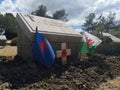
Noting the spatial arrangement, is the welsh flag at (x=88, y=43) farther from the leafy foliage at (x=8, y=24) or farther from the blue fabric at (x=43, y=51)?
the leafy foliage at (x=8, y=24)

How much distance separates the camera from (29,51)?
888 centimetres

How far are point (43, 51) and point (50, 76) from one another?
979 millimetres

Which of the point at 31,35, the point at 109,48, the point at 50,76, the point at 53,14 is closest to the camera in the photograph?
the point at 50,76

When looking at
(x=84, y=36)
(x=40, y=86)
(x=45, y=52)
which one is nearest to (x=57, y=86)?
(x=40, y=86)

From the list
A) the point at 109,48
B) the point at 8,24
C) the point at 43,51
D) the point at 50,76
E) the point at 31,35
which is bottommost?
the point at 109,48

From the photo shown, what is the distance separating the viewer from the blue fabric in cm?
822

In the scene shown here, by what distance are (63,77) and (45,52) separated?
3.49 ft

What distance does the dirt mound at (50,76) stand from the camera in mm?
6809

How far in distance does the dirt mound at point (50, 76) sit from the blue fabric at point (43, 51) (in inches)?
10.3

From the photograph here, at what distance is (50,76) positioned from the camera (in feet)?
25.3

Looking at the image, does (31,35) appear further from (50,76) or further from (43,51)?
(50,76)

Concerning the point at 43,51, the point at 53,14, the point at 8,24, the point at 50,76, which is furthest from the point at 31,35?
the point at 53,14

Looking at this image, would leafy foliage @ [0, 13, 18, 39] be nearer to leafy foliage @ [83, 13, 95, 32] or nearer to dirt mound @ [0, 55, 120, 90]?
leafy foliage @ [83, 13, 95, 32]

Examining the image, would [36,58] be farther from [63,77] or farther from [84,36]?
[84,36]
